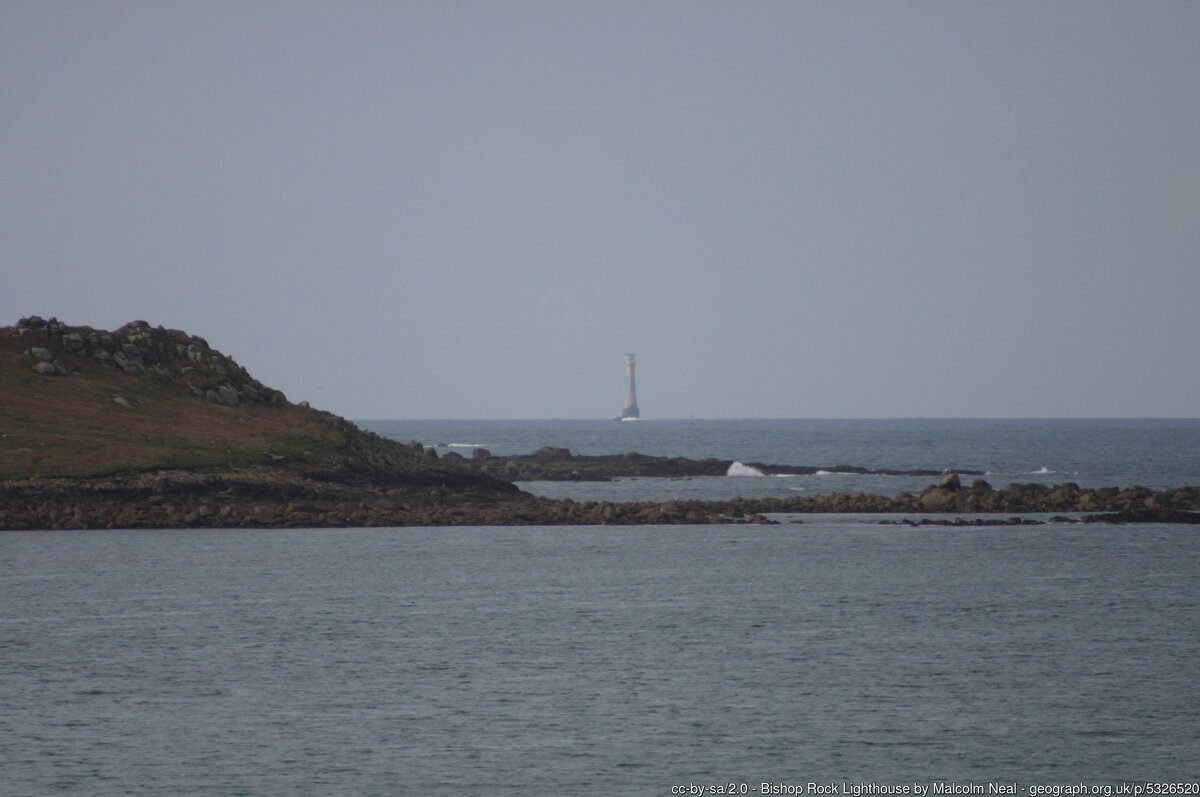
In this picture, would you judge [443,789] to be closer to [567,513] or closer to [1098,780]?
[1098,780]

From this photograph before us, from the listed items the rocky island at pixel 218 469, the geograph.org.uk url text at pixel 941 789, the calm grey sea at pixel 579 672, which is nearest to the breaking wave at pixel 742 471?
the rocky island at pixel 218 469

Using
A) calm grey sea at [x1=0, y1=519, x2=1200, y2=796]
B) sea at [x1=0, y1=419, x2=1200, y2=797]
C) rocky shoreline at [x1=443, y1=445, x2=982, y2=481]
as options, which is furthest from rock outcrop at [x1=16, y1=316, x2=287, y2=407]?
rocky shoreline at [x1=443, y1=445, x2=982, y2=481]

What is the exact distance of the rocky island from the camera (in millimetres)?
56406

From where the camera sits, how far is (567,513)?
63375 millimetres

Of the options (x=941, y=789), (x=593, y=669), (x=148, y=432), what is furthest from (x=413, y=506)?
(x=941, y=789)

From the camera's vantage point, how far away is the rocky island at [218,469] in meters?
56.4

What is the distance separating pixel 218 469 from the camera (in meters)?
59.5

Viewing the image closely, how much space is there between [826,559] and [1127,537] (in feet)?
53.5

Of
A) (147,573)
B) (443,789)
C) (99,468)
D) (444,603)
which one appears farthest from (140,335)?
(443,789)

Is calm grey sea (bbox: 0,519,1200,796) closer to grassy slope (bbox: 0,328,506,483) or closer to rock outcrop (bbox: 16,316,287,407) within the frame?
grassy slope (bbox: 0,328,506,483)

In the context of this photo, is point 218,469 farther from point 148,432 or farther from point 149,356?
point 149,356

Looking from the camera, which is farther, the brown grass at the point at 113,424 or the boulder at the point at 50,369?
the boulder at the point at 50,369

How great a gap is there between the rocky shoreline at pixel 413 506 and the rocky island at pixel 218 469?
9cm

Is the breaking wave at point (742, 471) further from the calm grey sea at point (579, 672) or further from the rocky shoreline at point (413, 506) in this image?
the calm grey sea at point (579, 672)
